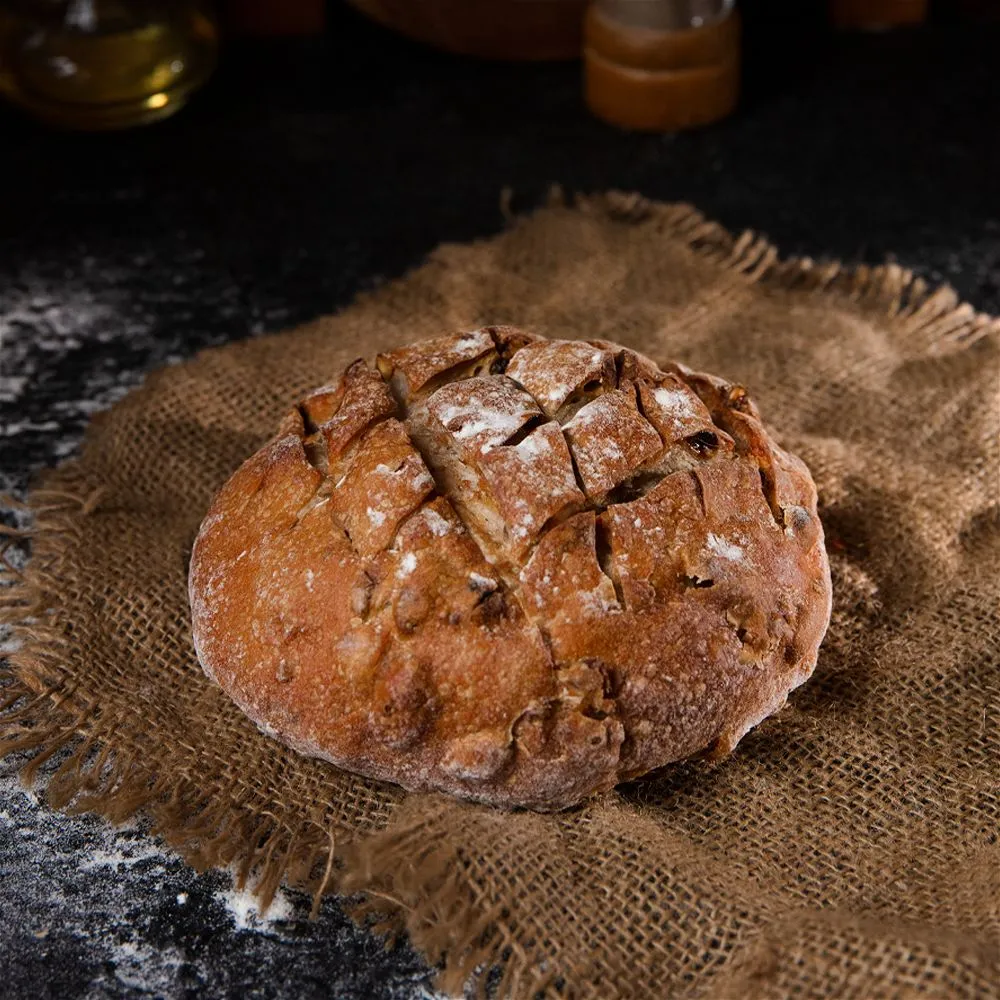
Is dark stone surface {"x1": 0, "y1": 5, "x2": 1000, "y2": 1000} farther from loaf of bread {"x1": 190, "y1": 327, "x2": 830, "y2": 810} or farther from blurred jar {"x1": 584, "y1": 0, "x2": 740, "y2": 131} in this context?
loaf of bread {"x1": 190, "y1": 327, "x2": 830, "y2": 810}

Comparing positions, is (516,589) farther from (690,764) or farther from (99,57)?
(99,57)

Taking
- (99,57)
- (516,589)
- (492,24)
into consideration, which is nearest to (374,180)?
(492,24)

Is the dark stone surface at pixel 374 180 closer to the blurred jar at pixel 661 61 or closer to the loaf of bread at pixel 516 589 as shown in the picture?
the blurred jar at pixel 661 61

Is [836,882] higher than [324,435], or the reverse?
[324,435]

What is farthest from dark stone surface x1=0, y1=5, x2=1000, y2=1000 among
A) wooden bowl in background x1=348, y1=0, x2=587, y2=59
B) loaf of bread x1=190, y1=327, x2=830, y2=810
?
loaf of bread x1=190, y1=327, x2=830, y2=810

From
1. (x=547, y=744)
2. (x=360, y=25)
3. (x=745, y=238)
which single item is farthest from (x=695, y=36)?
(x=547, y=744)

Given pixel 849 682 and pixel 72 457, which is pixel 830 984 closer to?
pixel 849 682

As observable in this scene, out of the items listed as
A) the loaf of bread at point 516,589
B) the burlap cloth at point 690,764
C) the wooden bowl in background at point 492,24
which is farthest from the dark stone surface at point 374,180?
the loaf of bread at point 516,589
